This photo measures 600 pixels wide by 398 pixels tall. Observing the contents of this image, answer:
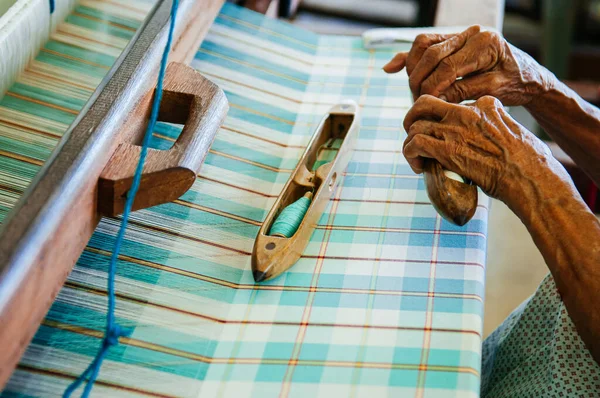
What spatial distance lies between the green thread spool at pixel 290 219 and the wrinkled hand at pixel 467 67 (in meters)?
0.36

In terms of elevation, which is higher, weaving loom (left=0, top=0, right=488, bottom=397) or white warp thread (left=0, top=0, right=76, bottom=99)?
white warp thread (left=0, top=0, right=76, bottom=99)

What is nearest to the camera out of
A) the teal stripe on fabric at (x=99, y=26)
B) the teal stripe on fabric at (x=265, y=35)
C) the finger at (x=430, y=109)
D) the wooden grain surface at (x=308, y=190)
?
the wooden grain surface at (x=308, y=190)

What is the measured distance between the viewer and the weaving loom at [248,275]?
1062 mm

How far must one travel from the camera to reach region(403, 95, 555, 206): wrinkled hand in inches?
49.3

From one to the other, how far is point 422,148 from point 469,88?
0.27m

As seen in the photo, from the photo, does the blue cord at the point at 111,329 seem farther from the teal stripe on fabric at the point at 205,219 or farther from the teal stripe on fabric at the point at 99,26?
the teal stripe on fabric at the point at 99,26

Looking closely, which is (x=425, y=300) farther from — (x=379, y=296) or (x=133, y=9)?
(x=133, y=9)

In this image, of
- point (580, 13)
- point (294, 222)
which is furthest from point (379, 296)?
point (580, 13)

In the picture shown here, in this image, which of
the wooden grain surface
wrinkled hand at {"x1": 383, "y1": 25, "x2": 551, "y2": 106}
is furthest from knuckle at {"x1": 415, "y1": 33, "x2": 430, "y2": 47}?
the wooden grain surface

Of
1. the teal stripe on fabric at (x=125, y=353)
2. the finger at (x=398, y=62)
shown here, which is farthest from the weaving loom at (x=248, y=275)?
the finger at (x=398, y=62)

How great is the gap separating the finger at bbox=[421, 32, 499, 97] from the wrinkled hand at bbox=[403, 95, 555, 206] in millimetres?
143

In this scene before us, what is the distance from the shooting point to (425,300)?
46.6 inches

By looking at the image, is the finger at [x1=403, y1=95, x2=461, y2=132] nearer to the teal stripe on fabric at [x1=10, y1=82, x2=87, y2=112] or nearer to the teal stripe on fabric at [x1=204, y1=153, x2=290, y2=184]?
the teal stripe on fabric at [x1=204, y1=153, x2=290, y2=184]

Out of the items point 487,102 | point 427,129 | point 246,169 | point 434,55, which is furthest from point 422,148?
point 246,169
